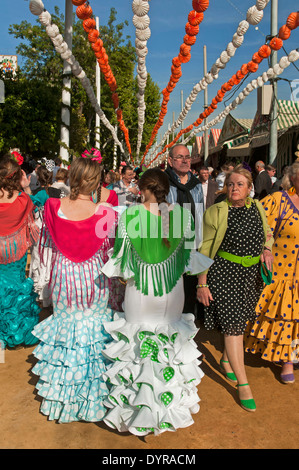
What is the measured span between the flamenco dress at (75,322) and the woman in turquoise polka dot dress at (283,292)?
5.36 ft

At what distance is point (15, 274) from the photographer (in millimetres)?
4414

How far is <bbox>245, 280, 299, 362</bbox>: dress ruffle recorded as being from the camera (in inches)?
147

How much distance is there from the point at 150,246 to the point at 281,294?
165 centimetres

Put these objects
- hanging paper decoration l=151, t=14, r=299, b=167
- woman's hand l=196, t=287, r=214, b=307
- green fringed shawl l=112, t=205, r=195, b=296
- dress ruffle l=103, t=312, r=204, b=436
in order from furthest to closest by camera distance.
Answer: hanging paper decoration l=151, t=14, r=299, b=167 → woman's hand l=196, t=287, r=214, b=307 → green fringed shawl l=112, t=205, r=195, b=296 → dress ruffle l=103, t=312, r=204, b=436

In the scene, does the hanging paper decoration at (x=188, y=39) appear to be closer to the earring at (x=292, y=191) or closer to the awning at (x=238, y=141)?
the earring at (x=292, y=191)

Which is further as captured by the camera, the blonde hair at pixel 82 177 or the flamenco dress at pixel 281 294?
the flamenco dress at pixel 281 294

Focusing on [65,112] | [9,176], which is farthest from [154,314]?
[65,112]

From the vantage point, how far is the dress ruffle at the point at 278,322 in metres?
3.72

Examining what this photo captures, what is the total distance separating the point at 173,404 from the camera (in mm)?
2680

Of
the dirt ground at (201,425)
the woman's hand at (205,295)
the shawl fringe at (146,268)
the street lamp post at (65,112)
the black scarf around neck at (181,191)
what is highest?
the street lamp post at (65,112)

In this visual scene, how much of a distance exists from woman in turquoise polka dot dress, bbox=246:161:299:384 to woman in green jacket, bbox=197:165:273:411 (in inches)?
15.4

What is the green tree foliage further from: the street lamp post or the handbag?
the handbag

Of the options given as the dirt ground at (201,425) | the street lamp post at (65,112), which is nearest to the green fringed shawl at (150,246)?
the dirt ground at (201,425)

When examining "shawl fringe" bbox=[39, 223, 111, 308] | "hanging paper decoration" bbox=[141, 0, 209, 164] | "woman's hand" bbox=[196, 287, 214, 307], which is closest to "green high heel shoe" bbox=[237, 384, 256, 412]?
"woman's hand" bbox=[196, 287, 214, 307]
